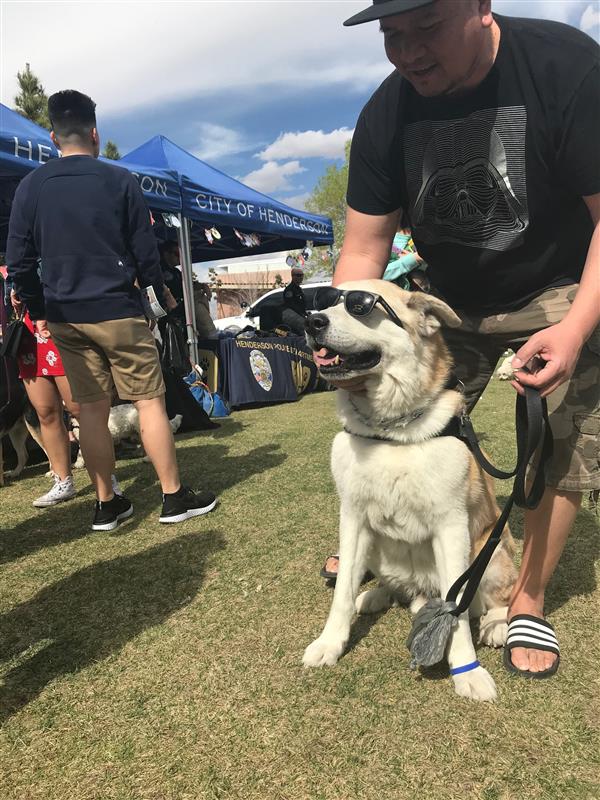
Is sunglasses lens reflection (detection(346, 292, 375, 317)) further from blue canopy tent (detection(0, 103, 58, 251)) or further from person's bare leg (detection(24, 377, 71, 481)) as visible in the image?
blue canopy tent (detection(0, 103, 58, 251))

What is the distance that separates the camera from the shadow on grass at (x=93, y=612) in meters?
1.88

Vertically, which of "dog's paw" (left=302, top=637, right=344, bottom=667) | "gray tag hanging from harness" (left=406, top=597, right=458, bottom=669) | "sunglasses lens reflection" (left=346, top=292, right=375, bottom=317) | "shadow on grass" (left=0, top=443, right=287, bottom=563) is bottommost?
"shadow on grass" (left=0, top=443, right=287, bottom=563)

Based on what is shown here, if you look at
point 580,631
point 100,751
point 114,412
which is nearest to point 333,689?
point 100,751

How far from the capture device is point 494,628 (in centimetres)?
194

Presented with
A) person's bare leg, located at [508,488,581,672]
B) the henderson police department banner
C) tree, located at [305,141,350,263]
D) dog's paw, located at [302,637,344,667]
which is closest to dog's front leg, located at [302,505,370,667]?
dog's paw, located at [302,637,344,667]

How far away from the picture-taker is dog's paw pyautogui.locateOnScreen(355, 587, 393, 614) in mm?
2164

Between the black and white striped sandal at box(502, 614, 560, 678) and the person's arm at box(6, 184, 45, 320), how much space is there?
3.19 meters

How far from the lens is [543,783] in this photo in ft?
4.36

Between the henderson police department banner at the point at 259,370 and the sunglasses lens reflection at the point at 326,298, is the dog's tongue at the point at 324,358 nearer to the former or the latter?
the sunglasses lens reflection at the point at 326,298

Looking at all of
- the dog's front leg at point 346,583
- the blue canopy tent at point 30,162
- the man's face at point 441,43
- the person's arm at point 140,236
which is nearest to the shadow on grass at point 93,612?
the dog's front leg at point 346,583

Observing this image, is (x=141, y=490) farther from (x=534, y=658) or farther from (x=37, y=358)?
(x=534, y=658)

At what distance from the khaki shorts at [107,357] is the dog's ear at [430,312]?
186cm

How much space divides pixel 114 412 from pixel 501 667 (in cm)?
446

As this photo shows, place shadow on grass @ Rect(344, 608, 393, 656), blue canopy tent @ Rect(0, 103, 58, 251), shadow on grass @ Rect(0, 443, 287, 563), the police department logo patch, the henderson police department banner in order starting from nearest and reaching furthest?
shadow on grass @ Rect(344, 608, 393, 656)
shadow on grass @ Rect(0, 443, 287, 563)
blue canopy tent @ Rect(0, 103, 58, 251)
the henderson police department banner
the police department logo patch
